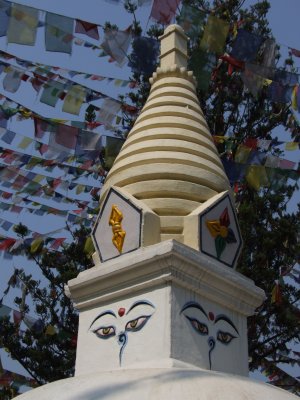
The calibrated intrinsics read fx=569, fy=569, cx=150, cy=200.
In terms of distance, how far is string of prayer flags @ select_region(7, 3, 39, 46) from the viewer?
25.7 ft

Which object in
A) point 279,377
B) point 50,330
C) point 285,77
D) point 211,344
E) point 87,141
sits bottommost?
point 211,344

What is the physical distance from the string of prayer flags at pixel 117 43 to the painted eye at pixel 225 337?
4.87m

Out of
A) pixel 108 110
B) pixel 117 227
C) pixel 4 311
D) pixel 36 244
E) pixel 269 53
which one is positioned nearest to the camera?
pixel 117 227

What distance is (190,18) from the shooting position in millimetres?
8531

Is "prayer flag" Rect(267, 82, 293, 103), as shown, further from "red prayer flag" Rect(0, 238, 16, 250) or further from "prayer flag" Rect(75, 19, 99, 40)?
"red prayer flag" Rect(0, 238, 16, 250)

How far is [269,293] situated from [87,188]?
Result: 4315 mm

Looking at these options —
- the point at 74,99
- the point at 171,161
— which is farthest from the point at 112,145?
the point at 171,161

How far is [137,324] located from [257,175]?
4.93 meters

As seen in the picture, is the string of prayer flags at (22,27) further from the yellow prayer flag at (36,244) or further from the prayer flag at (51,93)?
the yellow prayer flag at (36,244)

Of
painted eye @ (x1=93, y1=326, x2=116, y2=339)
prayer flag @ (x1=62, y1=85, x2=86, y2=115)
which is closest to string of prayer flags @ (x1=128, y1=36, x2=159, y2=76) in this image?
prayer flag @ (x1=62, y1=85, x2=86, y2=115)

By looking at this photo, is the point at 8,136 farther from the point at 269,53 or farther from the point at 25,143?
the point at 269,53

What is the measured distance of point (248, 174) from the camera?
373 inches

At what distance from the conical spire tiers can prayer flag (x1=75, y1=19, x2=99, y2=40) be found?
6.73ft

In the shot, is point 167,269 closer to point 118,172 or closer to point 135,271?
point 135,271
